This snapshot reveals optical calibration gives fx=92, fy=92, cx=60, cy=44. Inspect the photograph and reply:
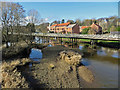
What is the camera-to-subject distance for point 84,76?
314 inches

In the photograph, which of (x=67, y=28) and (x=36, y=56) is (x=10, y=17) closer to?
(x=36, y=56)

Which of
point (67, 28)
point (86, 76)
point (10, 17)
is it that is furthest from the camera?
point (67, 28)

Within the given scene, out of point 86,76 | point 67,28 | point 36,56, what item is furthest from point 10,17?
point 67,28

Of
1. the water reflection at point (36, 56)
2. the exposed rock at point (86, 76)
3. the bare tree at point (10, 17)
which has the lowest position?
the exposed rock at point (86, 76)

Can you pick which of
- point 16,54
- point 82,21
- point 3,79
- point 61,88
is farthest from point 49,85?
point 82,21

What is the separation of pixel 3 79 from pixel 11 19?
10.6 metres

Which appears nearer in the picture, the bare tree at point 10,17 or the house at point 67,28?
the bare tree at point 10,17

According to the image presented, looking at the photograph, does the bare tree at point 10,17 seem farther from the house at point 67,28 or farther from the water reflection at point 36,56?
the house at point 67,28

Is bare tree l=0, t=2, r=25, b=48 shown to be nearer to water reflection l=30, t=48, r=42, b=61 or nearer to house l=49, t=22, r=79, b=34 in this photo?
water reflection l=30, t=48, r=42, b=61

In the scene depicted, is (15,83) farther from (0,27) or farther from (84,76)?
(0,27)

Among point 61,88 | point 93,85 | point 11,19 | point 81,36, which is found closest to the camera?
point 61,88

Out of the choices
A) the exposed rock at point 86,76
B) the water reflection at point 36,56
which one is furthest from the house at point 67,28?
the exposed rock at point 86,76

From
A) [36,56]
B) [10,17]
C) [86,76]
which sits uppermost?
[10,17]

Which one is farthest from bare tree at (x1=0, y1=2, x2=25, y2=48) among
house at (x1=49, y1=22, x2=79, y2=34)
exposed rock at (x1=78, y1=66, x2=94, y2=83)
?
house at (x1=49, y1=22, x2=79, y2=34)
